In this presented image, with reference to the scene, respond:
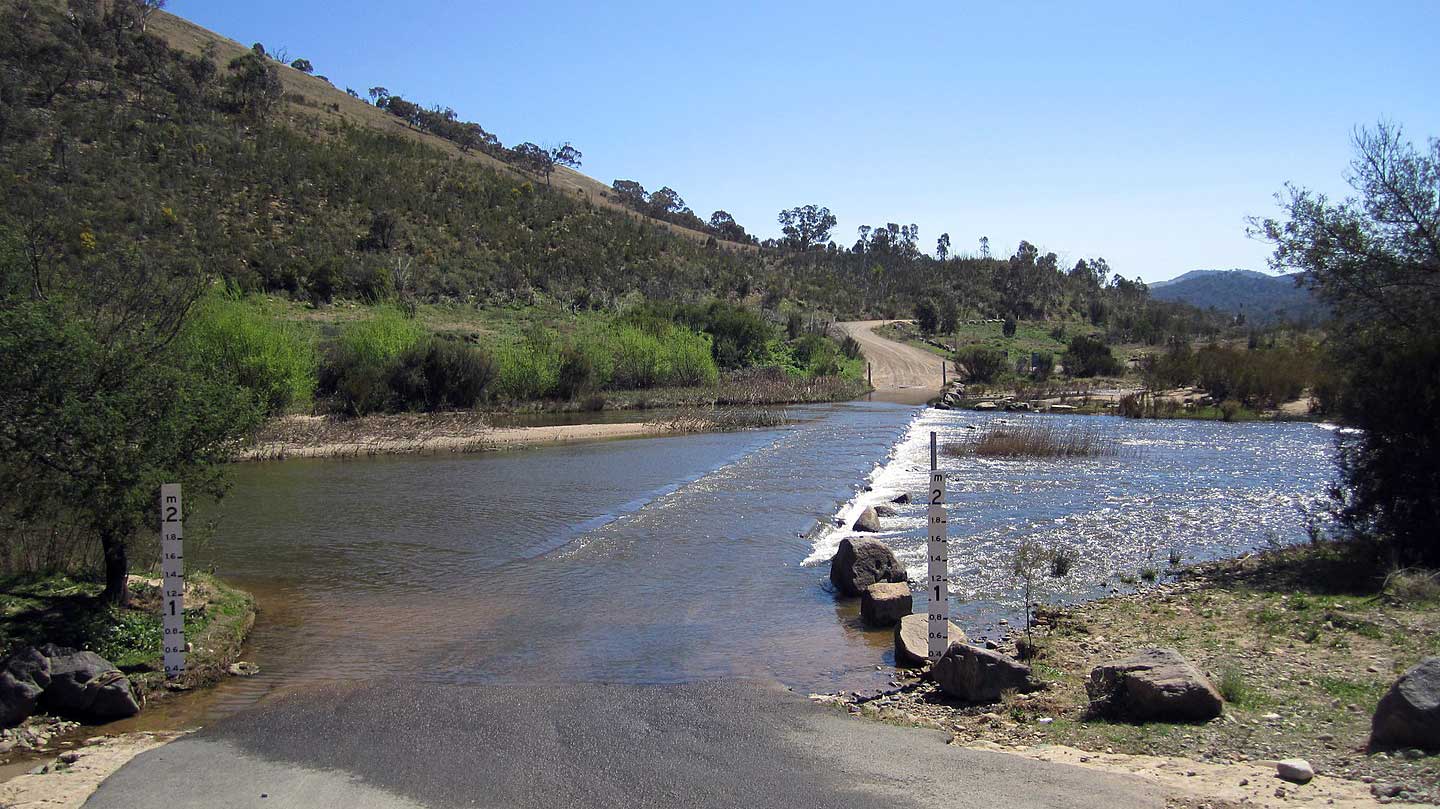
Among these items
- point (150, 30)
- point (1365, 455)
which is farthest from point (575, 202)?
point (1365, 455)

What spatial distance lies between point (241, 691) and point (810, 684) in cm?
649

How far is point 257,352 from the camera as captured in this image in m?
40.5

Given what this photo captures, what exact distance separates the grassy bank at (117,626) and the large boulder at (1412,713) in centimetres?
1155

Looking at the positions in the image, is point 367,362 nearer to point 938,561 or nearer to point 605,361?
point 605,361

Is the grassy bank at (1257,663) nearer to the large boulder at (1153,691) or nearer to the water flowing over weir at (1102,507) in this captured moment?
the large boulder at (1153,691)

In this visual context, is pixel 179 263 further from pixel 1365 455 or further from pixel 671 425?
pixel 1365 455

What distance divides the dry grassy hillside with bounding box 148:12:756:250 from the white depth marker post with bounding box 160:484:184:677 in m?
96.6

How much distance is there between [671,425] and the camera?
44844 millimetres

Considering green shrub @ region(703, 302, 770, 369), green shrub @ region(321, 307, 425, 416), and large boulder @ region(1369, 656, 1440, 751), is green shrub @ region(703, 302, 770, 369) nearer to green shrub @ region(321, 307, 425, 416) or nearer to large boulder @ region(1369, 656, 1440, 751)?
green shrub @ region(321, 307, 425, 416)

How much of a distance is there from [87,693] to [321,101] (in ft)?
368

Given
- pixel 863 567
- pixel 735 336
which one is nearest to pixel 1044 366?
pixel 735 336

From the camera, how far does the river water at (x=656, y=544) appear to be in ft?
40.1

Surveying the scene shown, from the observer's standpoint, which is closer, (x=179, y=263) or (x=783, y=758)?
(x=783, y=758)

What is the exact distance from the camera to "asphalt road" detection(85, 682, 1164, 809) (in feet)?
23.7
